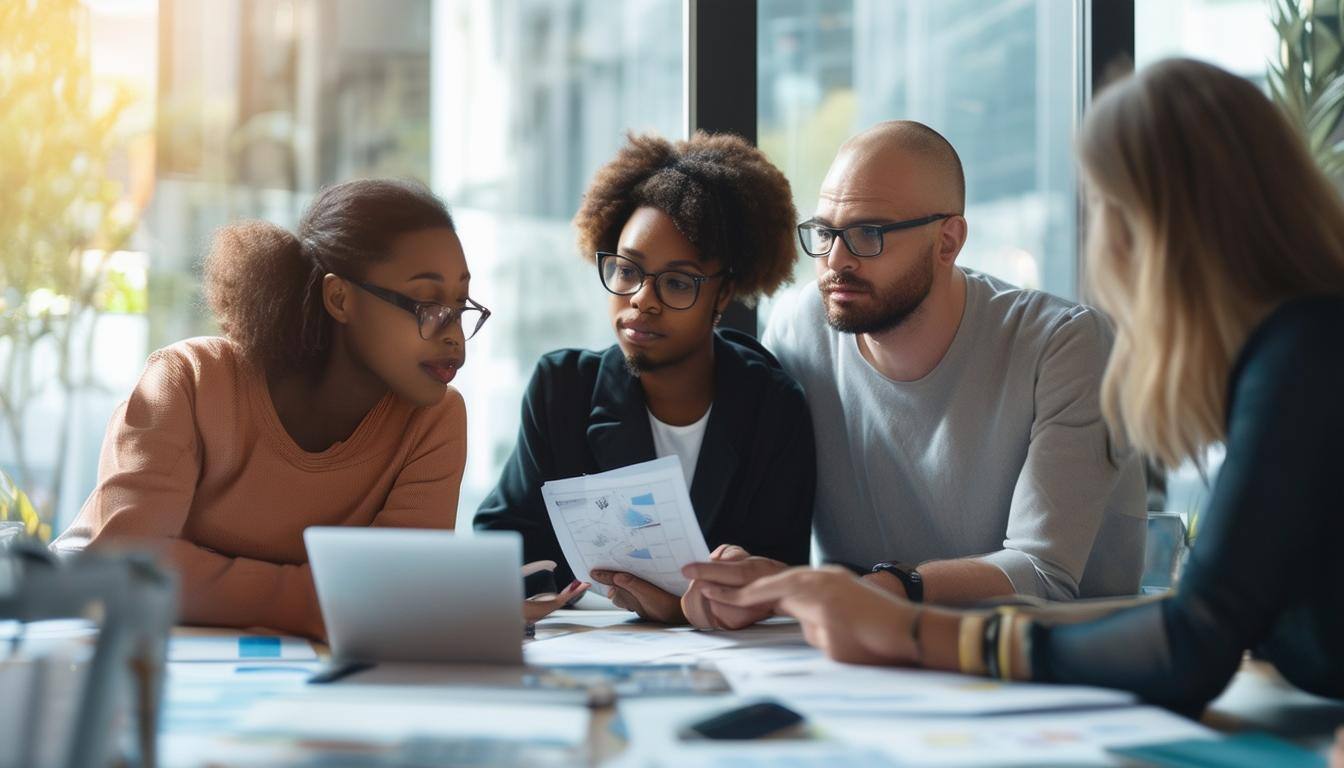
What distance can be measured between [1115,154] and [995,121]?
80.7 inches

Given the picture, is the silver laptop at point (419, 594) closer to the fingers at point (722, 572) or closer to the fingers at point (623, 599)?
the fingers at point (722, 572)

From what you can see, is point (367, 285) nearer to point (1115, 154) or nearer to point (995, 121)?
point (1115, 154)

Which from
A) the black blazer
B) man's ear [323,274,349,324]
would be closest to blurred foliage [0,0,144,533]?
man's ear [323,274,349,324]

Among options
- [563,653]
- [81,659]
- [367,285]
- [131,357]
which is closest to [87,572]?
[81,659]

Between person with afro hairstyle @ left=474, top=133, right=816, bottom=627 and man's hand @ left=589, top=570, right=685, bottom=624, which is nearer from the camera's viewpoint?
man's hand @ left=589, top=570, right=685, bottom=624

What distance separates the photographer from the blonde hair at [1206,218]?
1290 millimetres

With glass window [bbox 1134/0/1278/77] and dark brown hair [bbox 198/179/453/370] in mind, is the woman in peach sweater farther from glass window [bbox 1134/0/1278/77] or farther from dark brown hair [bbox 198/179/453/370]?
glass window [bbox 1134/0/1278/77]

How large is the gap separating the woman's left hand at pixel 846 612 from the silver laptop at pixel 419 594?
343mm

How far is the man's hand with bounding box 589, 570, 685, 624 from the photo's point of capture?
192cm

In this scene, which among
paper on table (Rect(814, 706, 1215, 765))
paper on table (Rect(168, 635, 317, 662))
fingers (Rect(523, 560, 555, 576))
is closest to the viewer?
paper on table (Rect(814, 706, 1215, 765))

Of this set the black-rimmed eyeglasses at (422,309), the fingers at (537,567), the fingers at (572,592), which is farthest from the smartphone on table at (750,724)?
the black-rimmed eyeglasses at (422,309)

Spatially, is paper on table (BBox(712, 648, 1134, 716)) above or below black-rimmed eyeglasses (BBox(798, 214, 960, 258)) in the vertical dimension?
below

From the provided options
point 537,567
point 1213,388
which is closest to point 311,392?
point 537,567

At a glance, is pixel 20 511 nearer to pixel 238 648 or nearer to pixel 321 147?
pixel 321 147
